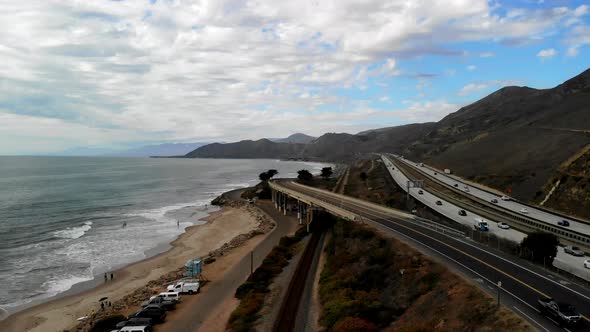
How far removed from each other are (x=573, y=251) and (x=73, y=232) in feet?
232

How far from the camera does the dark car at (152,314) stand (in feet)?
98.7

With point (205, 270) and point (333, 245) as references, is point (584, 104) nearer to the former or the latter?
point (333, 245)

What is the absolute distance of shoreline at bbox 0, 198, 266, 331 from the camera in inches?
1304

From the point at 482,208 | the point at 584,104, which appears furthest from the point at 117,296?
the point at 584,104

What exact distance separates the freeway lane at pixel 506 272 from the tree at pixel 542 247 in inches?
81.3

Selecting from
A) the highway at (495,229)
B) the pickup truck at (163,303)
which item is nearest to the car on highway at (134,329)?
the pickup truck at (163,303)

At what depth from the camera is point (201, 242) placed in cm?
6172

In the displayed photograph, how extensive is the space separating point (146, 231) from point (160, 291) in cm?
3449

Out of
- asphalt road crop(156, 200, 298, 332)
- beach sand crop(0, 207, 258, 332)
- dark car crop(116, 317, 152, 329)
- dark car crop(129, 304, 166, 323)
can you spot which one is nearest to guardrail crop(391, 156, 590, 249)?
asphalt road crop(156, 200, 298, 332)

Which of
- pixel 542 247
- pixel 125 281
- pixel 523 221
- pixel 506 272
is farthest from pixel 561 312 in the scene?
pixel 125 281

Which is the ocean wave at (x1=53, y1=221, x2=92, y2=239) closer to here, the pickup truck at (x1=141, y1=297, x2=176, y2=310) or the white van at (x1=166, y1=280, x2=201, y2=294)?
the white van at (x1=166, y1=280, x2=201, y2=294)

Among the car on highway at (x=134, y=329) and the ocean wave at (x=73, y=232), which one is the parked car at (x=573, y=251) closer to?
the car on highway at (x=134, y=329)

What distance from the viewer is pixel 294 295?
3212 cm

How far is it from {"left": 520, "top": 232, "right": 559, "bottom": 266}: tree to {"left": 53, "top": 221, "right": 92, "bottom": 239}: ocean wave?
63.3 meters
